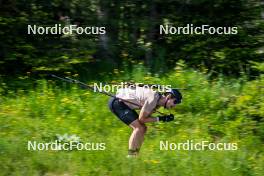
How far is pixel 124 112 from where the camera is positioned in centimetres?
739

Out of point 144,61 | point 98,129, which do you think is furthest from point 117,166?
point 144,61

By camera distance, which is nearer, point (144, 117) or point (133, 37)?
point (144, 117)

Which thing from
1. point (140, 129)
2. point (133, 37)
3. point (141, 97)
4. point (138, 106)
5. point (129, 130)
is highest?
point (133, 37)

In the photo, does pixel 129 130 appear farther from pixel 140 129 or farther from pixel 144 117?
pixel 144 117

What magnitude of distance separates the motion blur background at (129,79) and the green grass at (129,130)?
16 millimetres

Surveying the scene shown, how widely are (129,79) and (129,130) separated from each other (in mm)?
1708

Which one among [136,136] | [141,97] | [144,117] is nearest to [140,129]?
[136,136]

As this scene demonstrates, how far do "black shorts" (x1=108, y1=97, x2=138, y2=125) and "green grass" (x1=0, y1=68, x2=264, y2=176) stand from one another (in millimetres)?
407

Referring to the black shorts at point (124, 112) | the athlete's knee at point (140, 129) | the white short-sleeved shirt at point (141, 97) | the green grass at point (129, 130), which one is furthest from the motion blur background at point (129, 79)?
the white short-sleeved shirt at point (141, 97)

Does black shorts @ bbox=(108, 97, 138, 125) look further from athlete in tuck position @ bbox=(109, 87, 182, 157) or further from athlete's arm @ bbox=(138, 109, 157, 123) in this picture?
athlete's arm @ bbox=(138, 109, 157, 123)

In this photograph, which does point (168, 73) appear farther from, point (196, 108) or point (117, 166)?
point (117, 166)

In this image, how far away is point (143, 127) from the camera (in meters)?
7.43

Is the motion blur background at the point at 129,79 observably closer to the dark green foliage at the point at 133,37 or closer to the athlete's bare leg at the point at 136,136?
the dark green foliage at the point at 133,37

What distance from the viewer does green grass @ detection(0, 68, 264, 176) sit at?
690 centimetres
